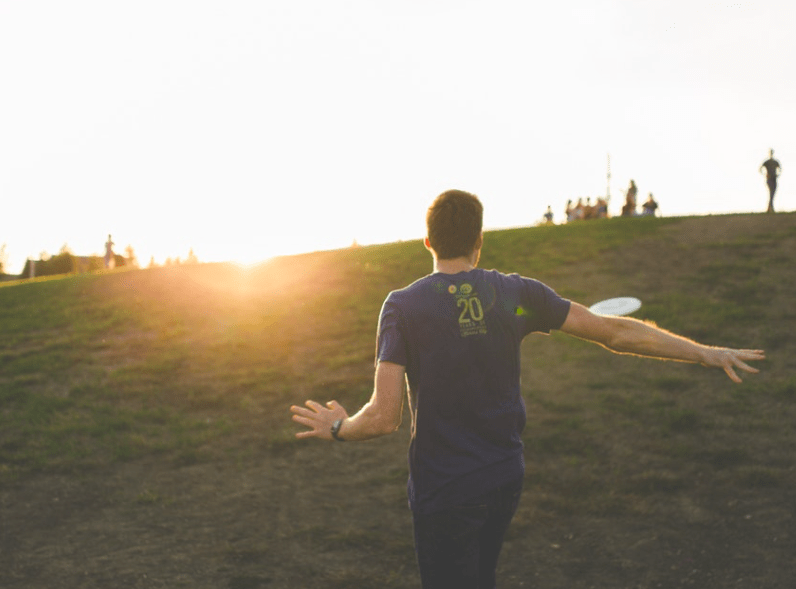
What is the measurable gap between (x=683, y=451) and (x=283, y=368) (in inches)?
301

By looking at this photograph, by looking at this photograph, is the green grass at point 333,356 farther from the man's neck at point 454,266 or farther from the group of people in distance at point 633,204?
the group of people in distance at point 633,204

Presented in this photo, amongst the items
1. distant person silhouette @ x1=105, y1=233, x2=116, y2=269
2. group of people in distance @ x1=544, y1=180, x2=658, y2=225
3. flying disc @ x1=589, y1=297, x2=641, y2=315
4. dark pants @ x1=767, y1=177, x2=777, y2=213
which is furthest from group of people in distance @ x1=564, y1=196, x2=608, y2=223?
flying disc @ x1=589, y1=297, x2=641, y2=315

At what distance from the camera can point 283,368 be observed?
1395 centimetres

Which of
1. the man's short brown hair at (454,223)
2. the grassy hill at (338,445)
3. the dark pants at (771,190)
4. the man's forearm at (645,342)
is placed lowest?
the grassy hill at (338,445)

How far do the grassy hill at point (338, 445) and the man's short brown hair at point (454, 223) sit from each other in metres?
4.44

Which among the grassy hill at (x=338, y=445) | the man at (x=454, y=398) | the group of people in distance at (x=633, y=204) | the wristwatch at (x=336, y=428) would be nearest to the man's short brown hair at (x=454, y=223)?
the man at (x=454, y=398)

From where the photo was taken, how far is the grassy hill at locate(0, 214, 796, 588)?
22.6 feet

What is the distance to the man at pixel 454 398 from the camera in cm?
283

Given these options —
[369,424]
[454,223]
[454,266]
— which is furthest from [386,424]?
[454,223]

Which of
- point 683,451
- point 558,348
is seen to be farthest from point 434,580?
point 558,348

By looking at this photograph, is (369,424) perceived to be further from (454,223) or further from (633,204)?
(633,204)

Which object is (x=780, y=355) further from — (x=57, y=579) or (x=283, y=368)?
(x=57, y=579)

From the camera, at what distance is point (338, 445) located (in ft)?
34.8

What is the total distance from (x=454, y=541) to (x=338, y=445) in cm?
797
